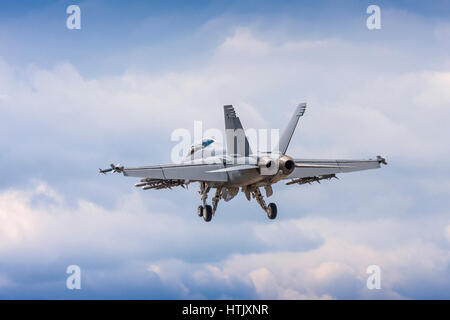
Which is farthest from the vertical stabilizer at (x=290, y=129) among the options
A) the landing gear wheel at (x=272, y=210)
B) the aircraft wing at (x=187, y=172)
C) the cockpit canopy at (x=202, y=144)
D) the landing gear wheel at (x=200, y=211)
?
the landing gear wheel at (x=200, y=211)

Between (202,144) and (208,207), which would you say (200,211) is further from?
(202,144)

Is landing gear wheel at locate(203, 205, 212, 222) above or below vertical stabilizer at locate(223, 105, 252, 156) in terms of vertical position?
below

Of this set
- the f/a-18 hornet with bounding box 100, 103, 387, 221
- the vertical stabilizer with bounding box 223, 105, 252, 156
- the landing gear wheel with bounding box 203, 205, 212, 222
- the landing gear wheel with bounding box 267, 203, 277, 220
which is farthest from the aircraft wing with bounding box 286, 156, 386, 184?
the landing gear wheel with bounding box 203, 205, 212, 222

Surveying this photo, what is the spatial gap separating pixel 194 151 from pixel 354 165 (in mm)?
14300

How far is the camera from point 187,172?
282ft

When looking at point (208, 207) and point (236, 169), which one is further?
point (208, 207)

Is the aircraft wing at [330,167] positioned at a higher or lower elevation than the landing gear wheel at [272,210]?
higher

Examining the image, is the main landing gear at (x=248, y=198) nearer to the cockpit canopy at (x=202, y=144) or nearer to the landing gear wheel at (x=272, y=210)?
the landing gear wheel at (x=272, y=210)

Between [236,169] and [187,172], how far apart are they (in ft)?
16.6

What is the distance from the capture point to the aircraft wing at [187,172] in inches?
3359

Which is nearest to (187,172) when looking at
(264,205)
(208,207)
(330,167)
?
(208,207)

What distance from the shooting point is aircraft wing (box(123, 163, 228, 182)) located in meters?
85.3

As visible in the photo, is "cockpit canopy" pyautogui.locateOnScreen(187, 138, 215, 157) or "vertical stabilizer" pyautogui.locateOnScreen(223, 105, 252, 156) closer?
"vertical stabilizer" pyautogui.locateOnScreen(223, 105, 252, 156)

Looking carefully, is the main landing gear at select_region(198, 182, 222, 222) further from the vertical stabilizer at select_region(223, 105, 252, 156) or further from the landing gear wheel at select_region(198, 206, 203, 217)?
the vertical stabilizer at select_region(223, 105, 252, 156)
